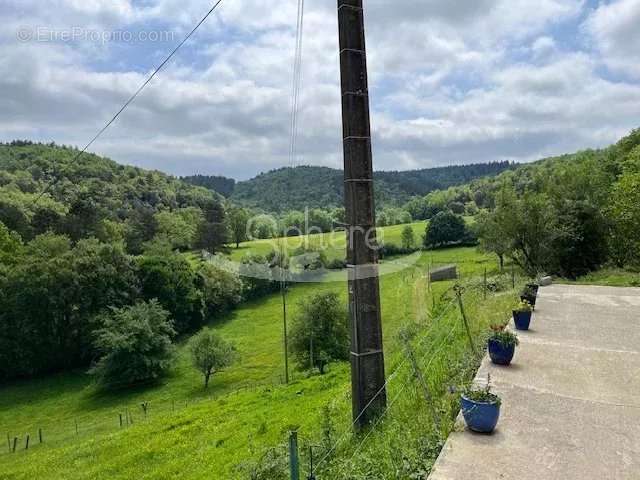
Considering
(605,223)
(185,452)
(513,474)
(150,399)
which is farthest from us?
(150,399)

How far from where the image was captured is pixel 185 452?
34.0 feet

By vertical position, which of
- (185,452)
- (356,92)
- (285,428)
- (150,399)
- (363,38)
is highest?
(363,38)

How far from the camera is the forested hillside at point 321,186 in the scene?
57613 millimetres

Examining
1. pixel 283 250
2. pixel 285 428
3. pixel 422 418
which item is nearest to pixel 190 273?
pixel 283 250

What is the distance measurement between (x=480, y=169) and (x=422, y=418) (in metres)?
155

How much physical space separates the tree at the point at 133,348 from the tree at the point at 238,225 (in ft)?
87.1

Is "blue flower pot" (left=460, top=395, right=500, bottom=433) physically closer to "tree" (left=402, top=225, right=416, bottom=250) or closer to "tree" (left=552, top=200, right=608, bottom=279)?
"tree" (left=552, top=200, right=608, bottom=279)

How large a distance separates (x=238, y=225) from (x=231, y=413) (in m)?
46.4

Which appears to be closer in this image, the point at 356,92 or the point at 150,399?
the point at 356,92

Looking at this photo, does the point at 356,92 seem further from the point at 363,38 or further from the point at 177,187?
the point at 177,187

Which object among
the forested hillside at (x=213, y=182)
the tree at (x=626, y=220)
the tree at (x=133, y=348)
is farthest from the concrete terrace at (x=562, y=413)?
the forested hillside at (x=213, y=182)

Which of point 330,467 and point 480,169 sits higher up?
point 480,169

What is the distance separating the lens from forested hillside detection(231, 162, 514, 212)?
Answer: 57.6m

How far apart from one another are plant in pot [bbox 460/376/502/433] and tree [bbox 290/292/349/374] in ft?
69.4
